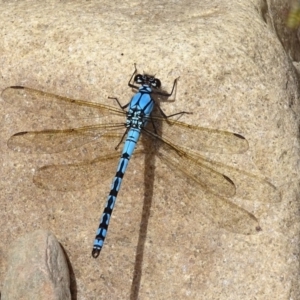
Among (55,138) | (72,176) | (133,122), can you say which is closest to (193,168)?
(133,122)

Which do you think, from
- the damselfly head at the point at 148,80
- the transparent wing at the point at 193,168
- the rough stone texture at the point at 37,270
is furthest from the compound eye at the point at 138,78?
the rough stone texture at the point at 37,270

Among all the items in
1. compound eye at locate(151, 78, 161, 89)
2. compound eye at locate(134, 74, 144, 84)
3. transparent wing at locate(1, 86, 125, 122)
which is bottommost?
transparent wing at locate(1, 86, 125, 122)

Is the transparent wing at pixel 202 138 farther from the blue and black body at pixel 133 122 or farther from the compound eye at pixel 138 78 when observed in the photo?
the compound eye at pixel 138 78

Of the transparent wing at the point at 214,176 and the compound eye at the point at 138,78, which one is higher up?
the compound eye at the point at 138,78

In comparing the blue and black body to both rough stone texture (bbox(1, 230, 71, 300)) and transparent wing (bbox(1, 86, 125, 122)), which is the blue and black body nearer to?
transparent wing (bbox(1, 86, 125, 122))

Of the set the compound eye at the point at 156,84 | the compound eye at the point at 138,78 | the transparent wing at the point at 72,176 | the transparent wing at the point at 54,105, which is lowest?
the transparent wing at the point at 72,176

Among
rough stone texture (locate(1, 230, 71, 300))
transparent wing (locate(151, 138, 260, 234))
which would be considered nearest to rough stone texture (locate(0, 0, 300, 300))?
transparent wing (locate(151, 138, 260, 234))

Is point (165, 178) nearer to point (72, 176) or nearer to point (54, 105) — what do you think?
point (72, 176)
